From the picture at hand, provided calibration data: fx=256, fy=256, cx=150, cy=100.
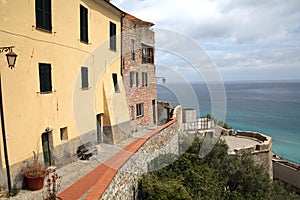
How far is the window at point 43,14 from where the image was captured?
8492mm

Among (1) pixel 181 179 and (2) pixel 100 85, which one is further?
(2) pixel 100 85

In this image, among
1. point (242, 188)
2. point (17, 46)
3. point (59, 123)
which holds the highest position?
point (17, 46)

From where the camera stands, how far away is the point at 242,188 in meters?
14.3

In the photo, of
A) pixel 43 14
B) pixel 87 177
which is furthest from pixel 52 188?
pixel 43 14

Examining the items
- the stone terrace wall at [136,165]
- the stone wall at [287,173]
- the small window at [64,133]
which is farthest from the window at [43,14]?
the stone wall at [287,173]

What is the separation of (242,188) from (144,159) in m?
6.99

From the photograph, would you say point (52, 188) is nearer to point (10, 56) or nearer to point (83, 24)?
point (10, 56)

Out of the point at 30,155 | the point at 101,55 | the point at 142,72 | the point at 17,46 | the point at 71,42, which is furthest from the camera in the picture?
the point at 142,72

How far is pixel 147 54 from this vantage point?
19.2 meters

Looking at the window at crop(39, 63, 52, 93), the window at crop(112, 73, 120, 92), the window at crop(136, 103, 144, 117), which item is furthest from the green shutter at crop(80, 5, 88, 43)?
the window at crop(136, 103, 144, 117)

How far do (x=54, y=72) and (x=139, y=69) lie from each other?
29.3ft

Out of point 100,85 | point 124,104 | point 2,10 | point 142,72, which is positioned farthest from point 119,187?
point 142,72

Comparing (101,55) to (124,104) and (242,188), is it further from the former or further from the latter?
(242,188)

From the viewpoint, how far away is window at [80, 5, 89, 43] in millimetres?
11352
